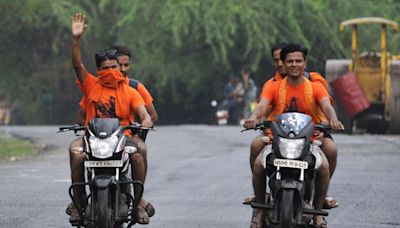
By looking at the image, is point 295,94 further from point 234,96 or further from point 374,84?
point 234,96

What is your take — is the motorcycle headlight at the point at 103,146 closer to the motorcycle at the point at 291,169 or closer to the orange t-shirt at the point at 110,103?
the orange t-shirt at the point at 110,103

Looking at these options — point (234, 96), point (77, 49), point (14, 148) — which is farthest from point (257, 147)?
point (234, 96)

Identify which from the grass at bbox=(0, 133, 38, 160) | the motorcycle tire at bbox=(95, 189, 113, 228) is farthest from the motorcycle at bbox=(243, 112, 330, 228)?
the grass at bbox=(0, 133, 38, 160)

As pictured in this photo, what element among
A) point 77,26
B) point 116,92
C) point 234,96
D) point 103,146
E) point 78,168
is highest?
point 77,26

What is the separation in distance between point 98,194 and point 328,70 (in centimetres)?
2172

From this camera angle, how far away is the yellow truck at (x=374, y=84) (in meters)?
30.2

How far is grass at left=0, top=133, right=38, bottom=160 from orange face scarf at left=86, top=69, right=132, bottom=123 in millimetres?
11683

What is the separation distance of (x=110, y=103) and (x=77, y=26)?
66 cm

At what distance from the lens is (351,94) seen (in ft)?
98.5

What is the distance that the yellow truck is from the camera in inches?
1189

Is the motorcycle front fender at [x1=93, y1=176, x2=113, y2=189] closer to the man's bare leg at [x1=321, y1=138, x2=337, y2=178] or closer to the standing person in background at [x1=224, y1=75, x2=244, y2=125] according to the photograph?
the man's bare leg at [x1=321, y1=138, x2=337, y2=178]

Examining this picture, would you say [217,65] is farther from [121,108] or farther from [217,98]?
[121,108]

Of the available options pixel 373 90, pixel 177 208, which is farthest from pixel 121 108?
pixel 373 90

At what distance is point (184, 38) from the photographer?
43.3 meters
